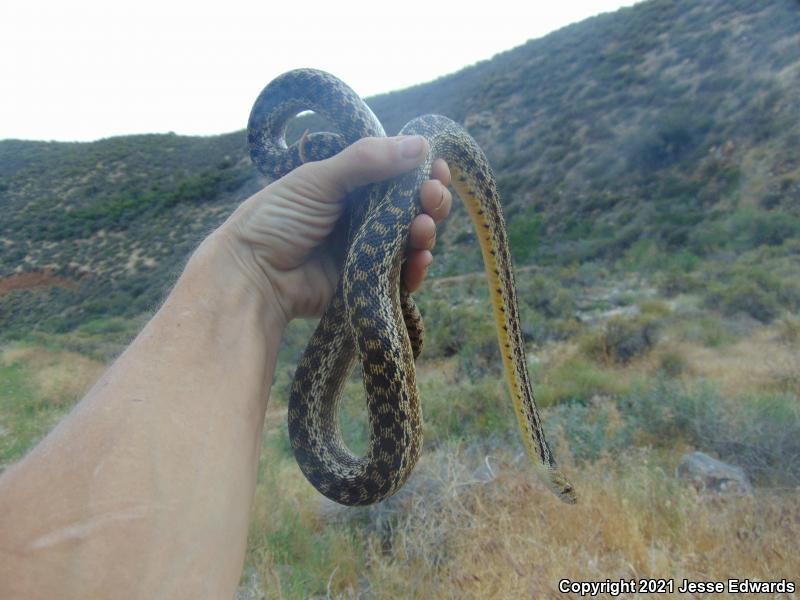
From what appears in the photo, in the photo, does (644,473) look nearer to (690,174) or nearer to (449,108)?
(690,174)

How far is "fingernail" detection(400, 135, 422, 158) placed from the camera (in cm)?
278

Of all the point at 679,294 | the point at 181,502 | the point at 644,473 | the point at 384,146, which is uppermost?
the point at 384,146

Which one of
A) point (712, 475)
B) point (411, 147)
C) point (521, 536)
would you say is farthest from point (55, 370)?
point (411, 147)

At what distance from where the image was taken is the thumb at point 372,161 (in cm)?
279

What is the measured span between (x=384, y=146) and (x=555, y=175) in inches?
1157

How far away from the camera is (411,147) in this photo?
2.78 meters

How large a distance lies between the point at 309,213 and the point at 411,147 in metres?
0.66

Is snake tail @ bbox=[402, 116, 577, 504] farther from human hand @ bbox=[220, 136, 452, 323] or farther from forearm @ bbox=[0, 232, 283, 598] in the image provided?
forearm @ bbox=[0, 232, 283, 598]

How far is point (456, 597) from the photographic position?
4.06 metres

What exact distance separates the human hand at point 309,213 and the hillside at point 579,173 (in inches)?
503

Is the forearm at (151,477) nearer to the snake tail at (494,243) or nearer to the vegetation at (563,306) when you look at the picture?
the vegetation at (563,306)

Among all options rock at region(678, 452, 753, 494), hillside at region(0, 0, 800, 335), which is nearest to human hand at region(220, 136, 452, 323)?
rock at region(678, 452, 753, 494)

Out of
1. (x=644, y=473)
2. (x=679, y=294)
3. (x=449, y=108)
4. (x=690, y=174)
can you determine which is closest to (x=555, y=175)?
(x=690, y=174)

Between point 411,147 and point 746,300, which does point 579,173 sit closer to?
point 746,300
